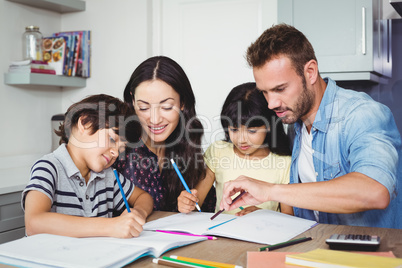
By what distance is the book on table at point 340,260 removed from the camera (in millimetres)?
882

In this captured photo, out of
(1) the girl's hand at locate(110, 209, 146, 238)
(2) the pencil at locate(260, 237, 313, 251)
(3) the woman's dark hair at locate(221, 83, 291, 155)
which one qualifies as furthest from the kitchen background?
(2) the pencil at locate(260, 237, 313, 251)

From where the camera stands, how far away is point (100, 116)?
1555 millimetres

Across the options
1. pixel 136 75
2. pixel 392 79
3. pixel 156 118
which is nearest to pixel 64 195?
pixel 156 118

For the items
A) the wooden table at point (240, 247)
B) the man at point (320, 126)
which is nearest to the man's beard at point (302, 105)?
the man at point (320, 126)

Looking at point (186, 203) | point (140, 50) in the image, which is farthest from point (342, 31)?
point (186, 203)

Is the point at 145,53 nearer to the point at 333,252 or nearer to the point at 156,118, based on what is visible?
the point at 156,118

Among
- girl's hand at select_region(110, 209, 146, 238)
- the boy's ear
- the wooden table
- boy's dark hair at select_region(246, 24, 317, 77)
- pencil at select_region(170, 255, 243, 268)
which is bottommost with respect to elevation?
the wooden table

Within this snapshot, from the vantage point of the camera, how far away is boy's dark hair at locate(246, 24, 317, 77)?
1633mm

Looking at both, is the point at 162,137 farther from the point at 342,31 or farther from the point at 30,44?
the point at 30,44

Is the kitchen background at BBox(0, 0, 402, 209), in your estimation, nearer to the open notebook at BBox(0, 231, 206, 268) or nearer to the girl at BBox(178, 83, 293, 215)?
the girl at BBox(178, 83, 293, 215)

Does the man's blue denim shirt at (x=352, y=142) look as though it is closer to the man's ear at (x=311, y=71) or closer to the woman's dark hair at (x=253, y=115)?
the man's ear at (x=311, y=71)

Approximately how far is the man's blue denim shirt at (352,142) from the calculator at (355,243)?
311mm

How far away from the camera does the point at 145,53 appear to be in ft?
10.6

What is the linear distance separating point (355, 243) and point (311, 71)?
81 cm
